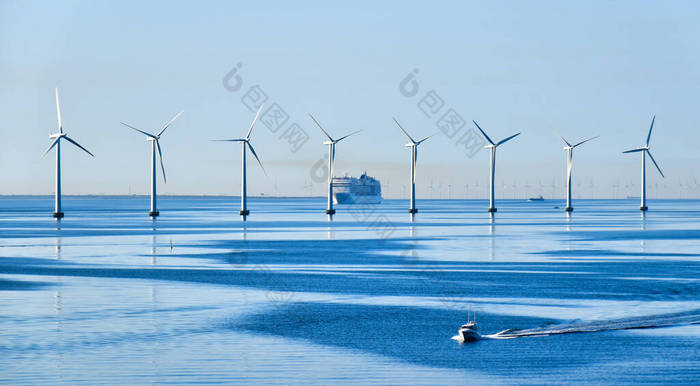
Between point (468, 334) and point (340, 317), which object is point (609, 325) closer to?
point (468, 334)

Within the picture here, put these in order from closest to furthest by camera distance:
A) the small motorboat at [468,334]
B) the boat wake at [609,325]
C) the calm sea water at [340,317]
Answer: the calm sea water at [340,317], the small motorboat at [468,334], the boat wake at [609,325]

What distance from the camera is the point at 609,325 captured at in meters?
32.0

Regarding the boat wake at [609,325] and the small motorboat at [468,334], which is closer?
the small motorboat at [468,334]

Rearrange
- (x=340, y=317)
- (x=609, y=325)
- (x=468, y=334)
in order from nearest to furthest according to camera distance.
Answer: (x=468, y=334)
(x=609, y=325)
(x=340, y=317)

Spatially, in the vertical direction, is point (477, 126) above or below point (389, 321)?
above

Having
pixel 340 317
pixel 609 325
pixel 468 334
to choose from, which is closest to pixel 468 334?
pixel 468 334

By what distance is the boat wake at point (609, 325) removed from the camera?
30.2 metres

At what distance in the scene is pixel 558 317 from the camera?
34.1 metres

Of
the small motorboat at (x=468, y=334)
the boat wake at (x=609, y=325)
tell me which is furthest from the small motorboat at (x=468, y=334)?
the boat wake at (x=609, y=325)

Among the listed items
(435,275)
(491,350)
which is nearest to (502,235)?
(435,275)

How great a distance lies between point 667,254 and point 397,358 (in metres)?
48.3

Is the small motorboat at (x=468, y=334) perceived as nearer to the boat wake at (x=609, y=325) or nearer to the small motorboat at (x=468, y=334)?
the small motorboat at (x=468, y=334)

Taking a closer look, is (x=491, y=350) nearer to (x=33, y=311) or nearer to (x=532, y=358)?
(x=532, y=358)

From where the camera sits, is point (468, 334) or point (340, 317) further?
point (340, 317)
